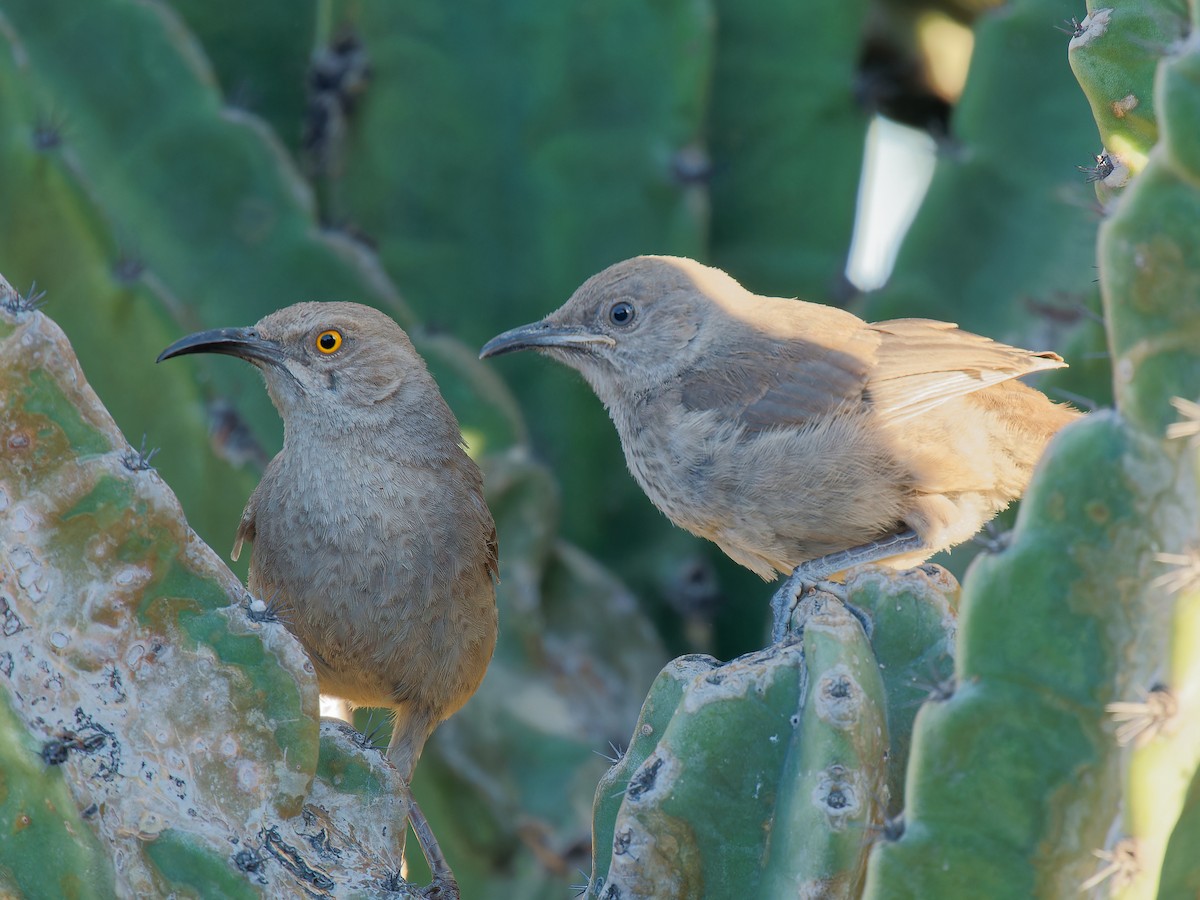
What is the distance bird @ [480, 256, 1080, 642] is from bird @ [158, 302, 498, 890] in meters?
0.45

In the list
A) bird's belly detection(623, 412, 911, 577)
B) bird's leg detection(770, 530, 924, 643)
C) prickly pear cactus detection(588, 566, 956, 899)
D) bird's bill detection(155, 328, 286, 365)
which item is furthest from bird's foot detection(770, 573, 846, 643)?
bird's bill detection(155, 328, 286, 365)

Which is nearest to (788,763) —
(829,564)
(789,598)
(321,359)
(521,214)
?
(789,598)

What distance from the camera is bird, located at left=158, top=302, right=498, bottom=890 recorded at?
11.8 feet

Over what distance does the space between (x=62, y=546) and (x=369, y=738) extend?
38.1 inches

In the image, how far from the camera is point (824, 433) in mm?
3783

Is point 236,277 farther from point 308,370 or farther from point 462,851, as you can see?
point 462,851

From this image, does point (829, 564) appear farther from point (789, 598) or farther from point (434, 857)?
point (434, 857)

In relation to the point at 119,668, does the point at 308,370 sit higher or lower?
higher

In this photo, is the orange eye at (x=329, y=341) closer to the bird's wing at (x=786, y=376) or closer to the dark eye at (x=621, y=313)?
the dark eye at (x=621, y=313)

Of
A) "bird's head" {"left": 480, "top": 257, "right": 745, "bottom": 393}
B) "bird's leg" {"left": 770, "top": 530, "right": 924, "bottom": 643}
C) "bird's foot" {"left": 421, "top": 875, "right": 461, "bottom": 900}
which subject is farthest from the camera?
"bird's head" {"left": 480, "top": 257, "right": 745, "bottom": 393}

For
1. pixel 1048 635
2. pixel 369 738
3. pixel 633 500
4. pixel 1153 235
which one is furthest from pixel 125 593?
pixel 633 500

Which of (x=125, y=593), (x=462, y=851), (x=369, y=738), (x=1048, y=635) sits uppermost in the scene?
(x=1048, y=635)

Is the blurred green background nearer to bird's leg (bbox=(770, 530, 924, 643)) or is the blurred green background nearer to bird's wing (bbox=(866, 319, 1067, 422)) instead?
bird's wing (bbox=(866, 319, 1067, 422))

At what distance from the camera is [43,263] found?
4.81 m
